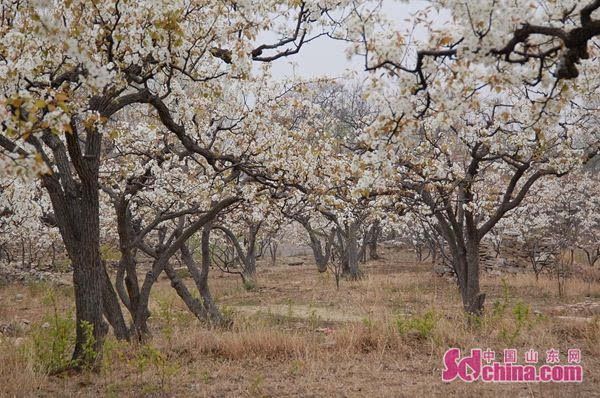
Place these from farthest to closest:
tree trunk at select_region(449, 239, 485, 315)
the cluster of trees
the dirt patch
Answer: the dirt patch < tree trunk at select_region(449, 239, 485, 315) < the cluster of trees

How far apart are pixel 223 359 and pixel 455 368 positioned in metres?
3.12

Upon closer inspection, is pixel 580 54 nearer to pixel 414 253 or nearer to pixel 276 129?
pixel 276 129

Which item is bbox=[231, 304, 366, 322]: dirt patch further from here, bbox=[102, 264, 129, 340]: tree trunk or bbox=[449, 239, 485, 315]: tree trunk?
bbox=[102, 264, 129, 340]: tree trunk

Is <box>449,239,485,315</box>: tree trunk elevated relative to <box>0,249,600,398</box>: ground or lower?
elevated

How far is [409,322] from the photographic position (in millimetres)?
7863

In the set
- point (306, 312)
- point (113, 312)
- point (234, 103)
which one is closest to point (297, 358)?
point (113, 312)

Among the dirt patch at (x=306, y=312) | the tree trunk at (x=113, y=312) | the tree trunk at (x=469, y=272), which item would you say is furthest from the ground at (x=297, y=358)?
the tree trunk at (x=469, y=272)

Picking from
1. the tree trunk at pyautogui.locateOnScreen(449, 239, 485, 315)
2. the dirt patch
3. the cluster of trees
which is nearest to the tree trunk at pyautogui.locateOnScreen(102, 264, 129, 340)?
the cluster of trees

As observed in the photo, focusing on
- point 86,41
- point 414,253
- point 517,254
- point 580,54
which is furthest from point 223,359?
point 414,253

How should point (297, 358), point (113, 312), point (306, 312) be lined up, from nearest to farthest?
point (297, 358)
point (113, 312)
point (306, 312)

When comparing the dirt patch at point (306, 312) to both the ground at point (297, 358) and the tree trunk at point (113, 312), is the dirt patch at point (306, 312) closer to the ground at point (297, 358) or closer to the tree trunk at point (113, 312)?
the ground at point (297, 358)

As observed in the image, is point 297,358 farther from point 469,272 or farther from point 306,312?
point 306,312

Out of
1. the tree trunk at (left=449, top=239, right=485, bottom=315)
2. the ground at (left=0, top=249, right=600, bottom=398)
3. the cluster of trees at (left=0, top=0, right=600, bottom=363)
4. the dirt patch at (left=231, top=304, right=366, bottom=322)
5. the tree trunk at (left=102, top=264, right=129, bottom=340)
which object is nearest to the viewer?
the cluster of trees at (left=0, top=0, right=600, bottom=363)

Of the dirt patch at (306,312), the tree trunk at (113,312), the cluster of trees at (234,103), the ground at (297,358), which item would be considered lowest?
the dirt patch at (306,312)
